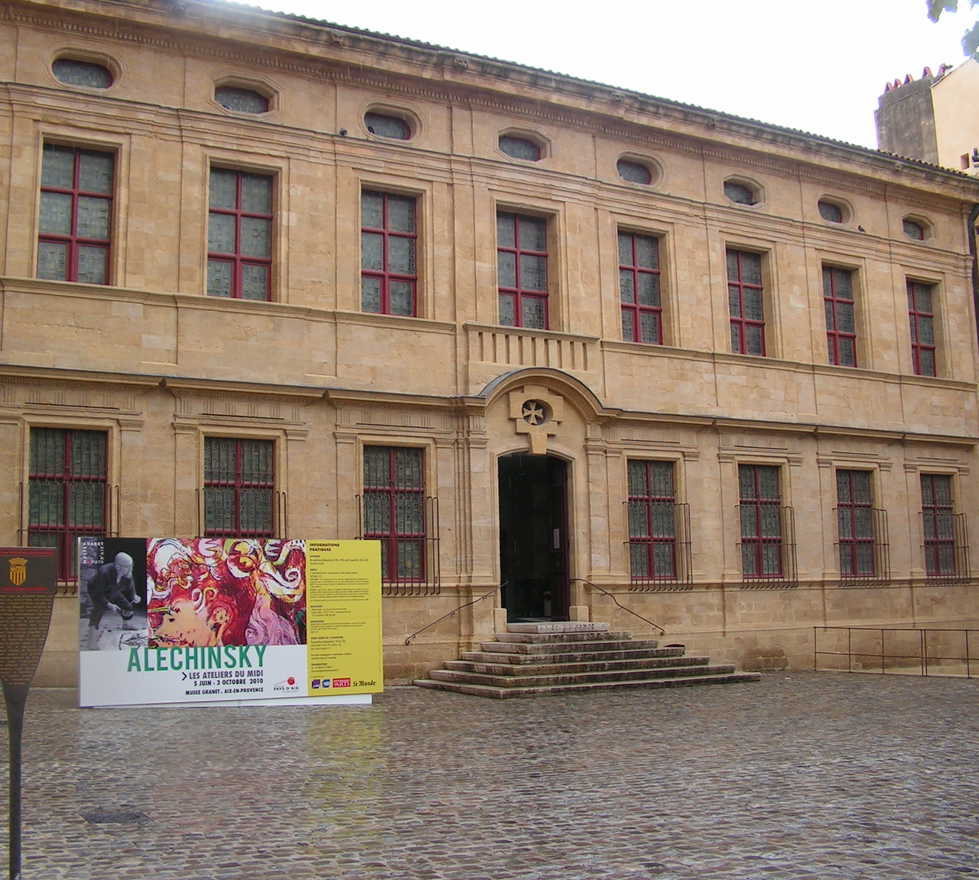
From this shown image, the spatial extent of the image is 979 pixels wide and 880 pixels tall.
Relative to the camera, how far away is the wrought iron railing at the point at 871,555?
22.3 meters

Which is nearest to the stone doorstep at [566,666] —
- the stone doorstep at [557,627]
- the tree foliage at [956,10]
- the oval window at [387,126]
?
the stone doorstep at [557,627]

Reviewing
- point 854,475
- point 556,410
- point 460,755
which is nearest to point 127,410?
point 556,410

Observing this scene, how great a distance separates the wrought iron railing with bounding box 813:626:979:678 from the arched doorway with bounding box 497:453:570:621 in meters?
5.13

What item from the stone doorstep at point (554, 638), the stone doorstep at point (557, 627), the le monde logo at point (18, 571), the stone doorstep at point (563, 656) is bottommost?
the stone doorstep at point (563, 656)

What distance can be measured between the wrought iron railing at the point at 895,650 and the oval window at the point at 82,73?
49.4 feet

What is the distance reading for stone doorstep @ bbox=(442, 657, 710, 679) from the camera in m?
16.6

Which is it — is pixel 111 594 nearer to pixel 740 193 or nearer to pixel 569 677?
pixel 569 677

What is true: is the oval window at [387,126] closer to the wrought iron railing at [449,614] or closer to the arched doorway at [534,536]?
the arched doorway at [534,536]

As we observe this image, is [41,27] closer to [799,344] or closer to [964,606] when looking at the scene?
[799,344]

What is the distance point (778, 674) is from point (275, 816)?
13.7m

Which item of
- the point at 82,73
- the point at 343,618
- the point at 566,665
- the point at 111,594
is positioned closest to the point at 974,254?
the point at 566,665

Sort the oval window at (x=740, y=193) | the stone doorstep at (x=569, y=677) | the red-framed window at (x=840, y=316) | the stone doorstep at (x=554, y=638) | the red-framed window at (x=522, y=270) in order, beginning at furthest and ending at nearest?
1. the red-framed window at (x=840, y=316)
2. the oval window at (x=740, y=193)
3. the red-framed window at (x=522, y=270)
4. the stone doorstep at (x=554, y=638)
5. the stone doorstep at (x=569, y=677)

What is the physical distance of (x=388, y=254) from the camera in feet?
62.5

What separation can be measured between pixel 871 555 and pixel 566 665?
855 cm
